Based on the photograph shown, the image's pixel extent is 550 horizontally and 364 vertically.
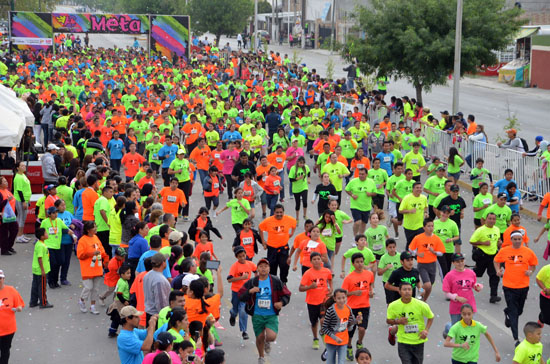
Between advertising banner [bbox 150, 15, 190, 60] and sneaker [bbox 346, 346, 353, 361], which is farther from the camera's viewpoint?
advertising banner [bbox 150, 15, 190, 60]

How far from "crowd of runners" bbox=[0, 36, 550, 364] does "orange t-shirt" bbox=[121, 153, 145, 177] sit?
32mm

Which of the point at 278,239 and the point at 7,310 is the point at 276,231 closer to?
the point at 278,239

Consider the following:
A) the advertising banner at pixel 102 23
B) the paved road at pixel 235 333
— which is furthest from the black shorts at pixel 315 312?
the advertising banner at pixel 102 23

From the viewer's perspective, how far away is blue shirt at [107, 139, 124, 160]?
2030 cm

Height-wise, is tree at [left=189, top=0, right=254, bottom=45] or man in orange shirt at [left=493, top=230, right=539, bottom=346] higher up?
tree at [left=189, top=0, right=254, bottom=45]

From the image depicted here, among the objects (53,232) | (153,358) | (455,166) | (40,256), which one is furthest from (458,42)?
(153,358)

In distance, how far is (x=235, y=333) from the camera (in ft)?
39.6

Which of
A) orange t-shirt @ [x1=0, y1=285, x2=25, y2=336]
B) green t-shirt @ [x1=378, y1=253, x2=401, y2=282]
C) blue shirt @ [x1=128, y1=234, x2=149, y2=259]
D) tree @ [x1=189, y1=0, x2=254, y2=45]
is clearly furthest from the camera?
tree @ [x1=189, y1=0, x2=254, y2=45]

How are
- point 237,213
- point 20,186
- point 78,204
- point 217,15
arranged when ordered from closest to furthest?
point 237,213 < point 78,204 < point 20,186 < point 217,15

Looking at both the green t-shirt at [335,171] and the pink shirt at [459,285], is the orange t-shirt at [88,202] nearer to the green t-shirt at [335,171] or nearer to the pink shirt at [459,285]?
the green t-shirt at [335,171]

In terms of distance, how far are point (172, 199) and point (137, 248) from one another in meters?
3.66

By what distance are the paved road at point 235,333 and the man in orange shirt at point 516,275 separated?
395 mm

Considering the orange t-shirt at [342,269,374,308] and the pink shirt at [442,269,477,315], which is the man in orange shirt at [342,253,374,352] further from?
the pink shirt at [442,269,477,315]

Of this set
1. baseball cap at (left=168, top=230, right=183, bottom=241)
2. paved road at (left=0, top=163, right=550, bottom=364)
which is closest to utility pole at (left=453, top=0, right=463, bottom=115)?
paved road at (left=0, top=163, right=550, bottom=364)
